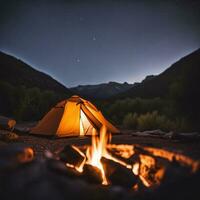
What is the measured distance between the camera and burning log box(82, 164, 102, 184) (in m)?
3.62

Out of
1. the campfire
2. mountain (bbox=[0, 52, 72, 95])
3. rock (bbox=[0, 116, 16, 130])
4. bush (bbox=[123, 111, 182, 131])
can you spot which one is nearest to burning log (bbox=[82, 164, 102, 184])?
the campfire

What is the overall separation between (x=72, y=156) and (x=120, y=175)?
765 mm

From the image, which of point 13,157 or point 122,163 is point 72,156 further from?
point 13,157

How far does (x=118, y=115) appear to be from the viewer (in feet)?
48.3

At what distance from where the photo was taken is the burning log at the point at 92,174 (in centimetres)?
362

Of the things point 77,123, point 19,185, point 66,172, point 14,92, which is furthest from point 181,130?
point 14,92

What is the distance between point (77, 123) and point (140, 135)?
1977mm

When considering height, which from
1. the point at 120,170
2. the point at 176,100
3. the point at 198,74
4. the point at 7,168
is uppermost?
the point at 198,74

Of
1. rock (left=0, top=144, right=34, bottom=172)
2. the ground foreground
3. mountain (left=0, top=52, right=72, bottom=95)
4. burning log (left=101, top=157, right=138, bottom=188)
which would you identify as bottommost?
burning log (left=101, top=157, right=138, bottom=188)

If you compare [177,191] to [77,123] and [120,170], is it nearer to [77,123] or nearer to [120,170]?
[120,170]

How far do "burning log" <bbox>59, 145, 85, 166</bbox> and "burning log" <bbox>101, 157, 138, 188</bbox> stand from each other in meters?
0.43

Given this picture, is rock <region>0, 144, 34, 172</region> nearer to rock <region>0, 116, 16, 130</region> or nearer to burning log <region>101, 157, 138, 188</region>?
burning log <region>101, 157, 138, 188</region>

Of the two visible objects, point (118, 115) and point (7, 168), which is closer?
point (7, 168)

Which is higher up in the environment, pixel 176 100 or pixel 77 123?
pixel 176 100
